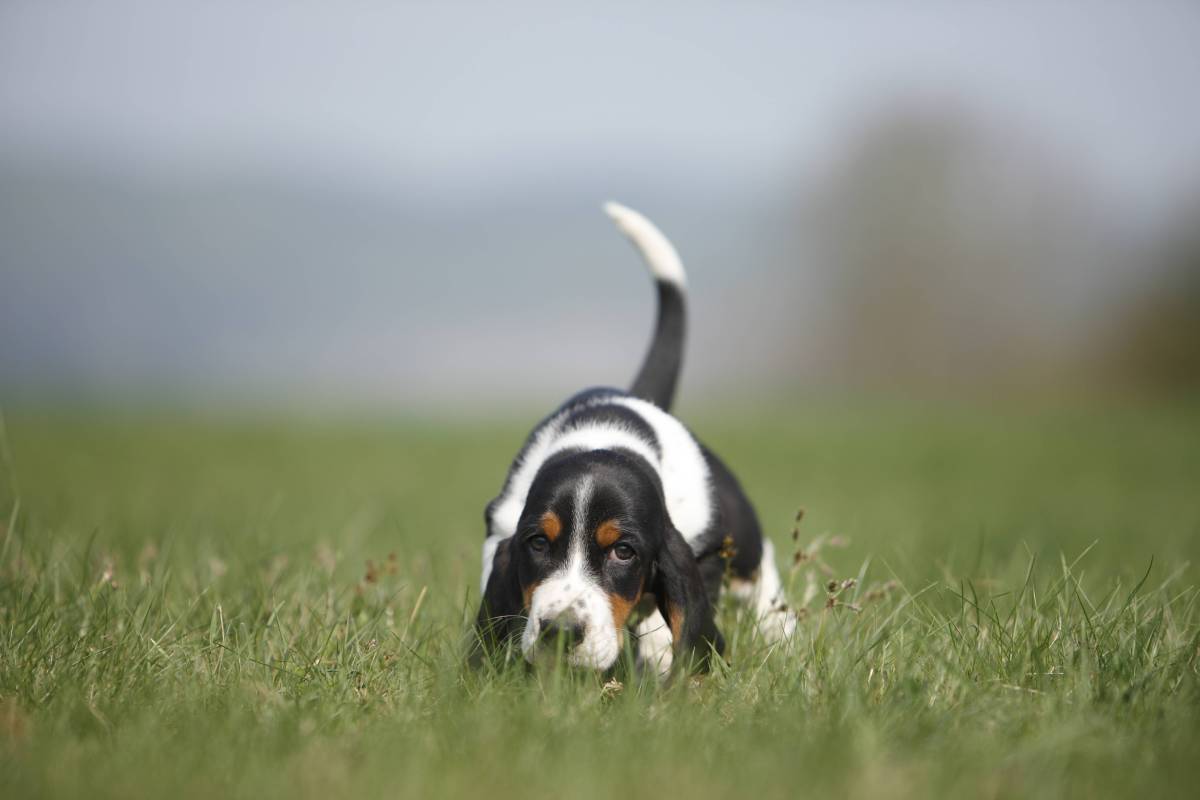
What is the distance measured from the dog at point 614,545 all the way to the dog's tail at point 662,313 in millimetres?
450

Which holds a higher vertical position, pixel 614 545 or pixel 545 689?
pixel 614 545

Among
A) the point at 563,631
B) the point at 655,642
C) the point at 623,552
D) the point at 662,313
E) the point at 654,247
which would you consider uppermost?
the point at 654,247

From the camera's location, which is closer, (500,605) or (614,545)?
(614,545)

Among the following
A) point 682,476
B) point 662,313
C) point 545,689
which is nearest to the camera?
point 545,689

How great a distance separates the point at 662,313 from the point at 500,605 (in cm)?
177

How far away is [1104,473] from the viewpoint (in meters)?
9.41

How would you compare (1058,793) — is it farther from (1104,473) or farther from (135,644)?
(1104,473)

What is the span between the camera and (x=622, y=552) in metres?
2.80

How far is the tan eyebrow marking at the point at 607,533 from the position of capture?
275 cm

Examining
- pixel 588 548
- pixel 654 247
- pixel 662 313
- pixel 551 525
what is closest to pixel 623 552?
pixel 588 548

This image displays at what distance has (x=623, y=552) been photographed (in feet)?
9.20

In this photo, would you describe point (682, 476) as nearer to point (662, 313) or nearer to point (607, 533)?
point (607, 533)

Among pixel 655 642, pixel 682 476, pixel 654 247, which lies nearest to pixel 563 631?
pixel 655 642

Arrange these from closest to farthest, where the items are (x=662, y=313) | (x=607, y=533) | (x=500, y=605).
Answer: (x=607, y=533) < (x=500, y=605) < (x=662, y=313)
